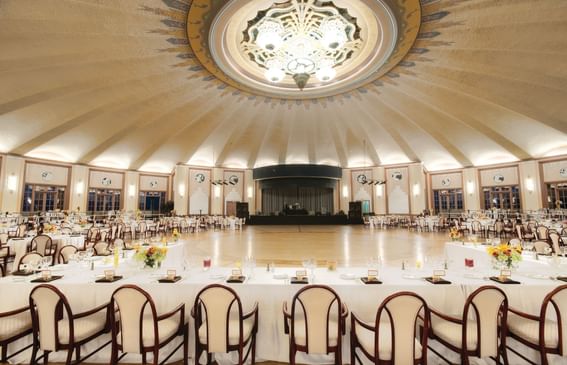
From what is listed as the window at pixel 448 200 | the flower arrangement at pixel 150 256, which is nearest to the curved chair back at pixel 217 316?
the flower arrangement at pixel 150 256

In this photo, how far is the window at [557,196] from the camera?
13884 mm

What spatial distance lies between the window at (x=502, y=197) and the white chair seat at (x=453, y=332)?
1724 centimetres

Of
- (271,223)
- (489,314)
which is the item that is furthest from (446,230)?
(489,314)

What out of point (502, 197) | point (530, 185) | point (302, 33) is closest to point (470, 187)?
point (502, 197)

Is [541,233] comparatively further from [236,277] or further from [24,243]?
[24,243]

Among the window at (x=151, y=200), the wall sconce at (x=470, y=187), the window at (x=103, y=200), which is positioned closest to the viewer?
the window at (x=103, y=200)

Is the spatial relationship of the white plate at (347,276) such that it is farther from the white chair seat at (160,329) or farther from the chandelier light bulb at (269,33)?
the chandelier light bulb at (269,33)

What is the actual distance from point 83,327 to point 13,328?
2.07 feet

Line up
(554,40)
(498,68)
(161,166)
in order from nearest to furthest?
(554,40) < (498,68) < (161,166)

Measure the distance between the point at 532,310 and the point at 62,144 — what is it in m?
17.6

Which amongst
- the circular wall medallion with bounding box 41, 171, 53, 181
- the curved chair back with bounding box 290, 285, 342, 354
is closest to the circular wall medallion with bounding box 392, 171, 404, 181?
the curved chair back with bounding box 290, 285, 342, 354

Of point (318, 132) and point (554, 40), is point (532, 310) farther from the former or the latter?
point (318, 132)

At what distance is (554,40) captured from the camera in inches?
275

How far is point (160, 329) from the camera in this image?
97.0 inches
